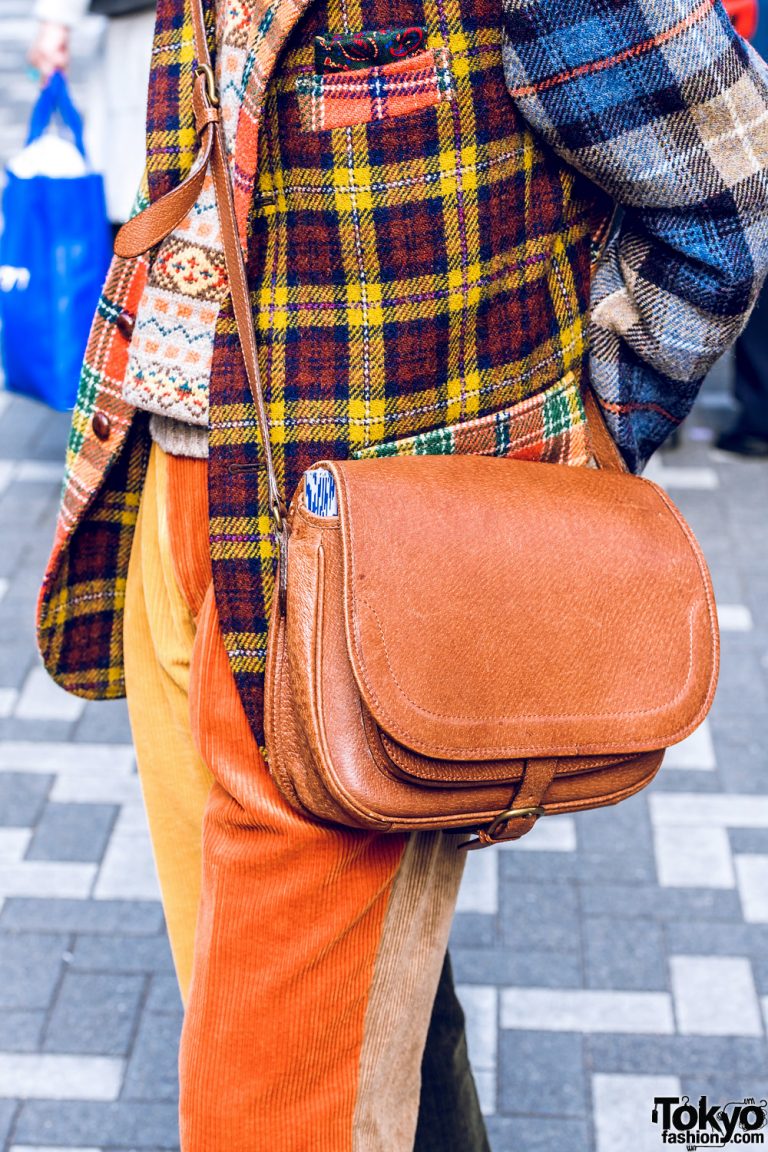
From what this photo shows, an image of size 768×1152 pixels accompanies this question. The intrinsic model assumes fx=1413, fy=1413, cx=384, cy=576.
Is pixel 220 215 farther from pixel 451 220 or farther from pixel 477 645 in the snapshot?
pixel 477 645

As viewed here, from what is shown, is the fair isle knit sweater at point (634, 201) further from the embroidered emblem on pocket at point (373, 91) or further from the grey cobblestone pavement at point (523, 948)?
the grey cobblestone pavement at point (523, 948)

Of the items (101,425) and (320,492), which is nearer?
(320,492)

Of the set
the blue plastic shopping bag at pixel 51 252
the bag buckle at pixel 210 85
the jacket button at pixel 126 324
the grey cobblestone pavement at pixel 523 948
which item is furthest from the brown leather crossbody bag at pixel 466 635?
the blue plastic shopping bag at pixel 51 252

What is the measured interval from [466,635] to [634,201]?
0.45 metres

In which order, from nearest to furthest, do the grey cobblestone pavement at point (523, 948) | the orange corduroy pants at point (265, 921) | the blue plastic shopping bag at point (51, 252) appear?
the orange corduroy pants at point (265, 921)
the grey cobblestone pavement at point (523, 948)
the blue plastic shopping bag at point (51, 252)

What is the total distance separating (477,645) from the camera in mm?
1259

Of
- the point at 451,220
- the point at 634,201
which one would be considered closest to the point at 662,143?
the point at 634,201

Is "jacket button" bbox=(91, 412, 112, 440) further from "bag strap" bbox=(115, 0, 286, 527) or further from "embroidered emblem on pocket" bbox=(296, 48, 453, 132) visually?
"embroidered emblem on pocket" bbox=(296, 48, 453, 132)

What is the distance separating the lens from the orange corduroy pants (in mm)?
1362

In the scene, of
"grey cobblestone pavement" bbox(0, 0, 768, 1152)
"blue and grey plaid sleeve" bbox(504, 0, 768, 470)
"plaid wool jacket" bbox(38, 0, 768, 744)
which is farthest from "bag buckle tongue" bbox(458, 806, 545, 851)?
"grey cobblestone pavement" bbox(0, 0, 768, 1152)

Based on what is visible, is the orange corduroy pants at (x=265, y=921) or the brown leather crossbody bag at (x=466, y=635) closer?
the brown leather crossbody bag at (x=466, y=635)

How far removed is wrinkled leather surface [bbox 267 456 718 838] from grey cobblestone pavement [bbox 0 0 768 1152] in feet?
3.76

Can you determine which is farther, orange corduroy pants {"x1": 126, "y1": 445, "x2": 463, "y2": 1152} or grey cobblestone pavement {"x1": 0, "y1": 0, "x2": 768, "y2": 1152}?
grey cobblestone pavement {"x1": 0, "y1": 0, "x2": 768, "y2": 1152}

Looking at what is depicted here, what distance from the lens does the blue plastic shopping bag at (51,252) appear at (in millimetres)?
3527
